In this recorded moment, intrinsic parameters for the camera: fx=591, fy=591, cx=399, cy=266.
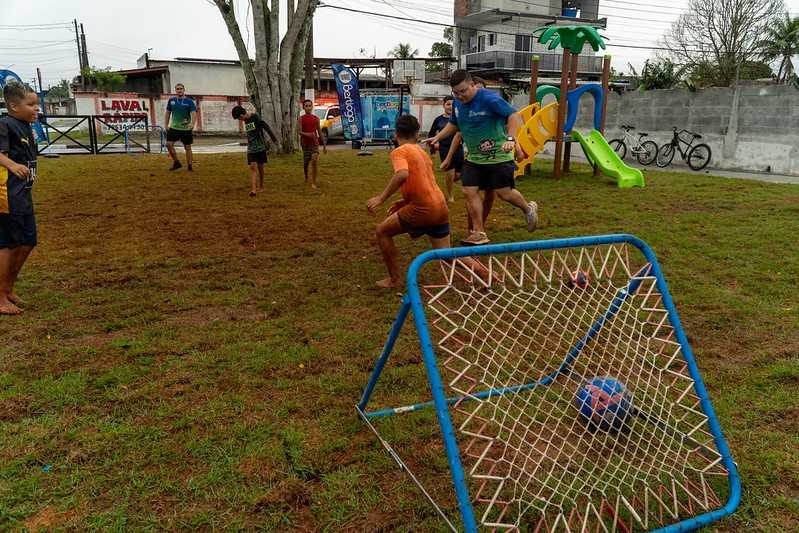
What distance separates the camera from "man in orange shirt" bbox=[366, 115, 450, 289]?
4.56m

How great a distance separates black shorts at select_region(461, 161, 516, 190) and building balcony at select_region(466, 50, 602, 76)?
3611 centimetres

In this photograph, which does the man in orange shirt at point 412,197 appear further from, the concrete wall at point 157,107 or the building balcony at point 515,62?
the building balcony at point 515,62

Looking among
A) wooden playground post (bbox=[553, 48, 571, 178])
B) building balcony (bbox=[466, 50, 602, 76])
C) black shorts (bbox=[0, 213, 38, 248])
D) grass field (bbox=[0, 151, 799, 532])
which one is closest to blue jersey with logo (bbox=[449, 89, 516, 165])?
grass field (bbox=[0, 151, 799, 532])

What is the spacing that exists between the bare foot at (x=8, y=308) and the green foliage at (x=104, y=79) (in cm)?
4538

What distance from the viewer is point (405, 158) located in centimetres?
458

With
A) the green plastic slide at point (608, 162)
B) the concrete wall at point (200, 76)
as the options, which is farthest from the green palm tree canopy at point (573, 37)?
the concrete wall at point (200, 76)

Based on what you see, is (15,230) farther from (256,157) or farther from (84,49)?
(84,49)

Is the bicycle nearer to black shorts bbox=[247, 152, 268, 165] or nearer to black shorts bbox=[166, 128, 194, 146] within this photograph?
black shorts bbox=[247, 152, 268, 165]

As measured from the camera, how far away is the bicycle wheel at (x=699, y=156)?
14.9m

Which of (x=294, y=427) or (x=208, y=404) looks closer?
(x=294, y=427)

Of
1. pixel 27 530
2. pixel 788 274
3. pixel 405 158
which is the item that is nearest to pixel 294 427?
pixel 27 530

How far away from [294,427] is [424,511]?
0.89 metres

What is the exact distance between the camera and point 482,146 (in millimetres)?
6109

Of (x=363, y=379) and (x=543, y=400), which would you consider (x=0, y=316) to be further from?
(x=543, y=400)
